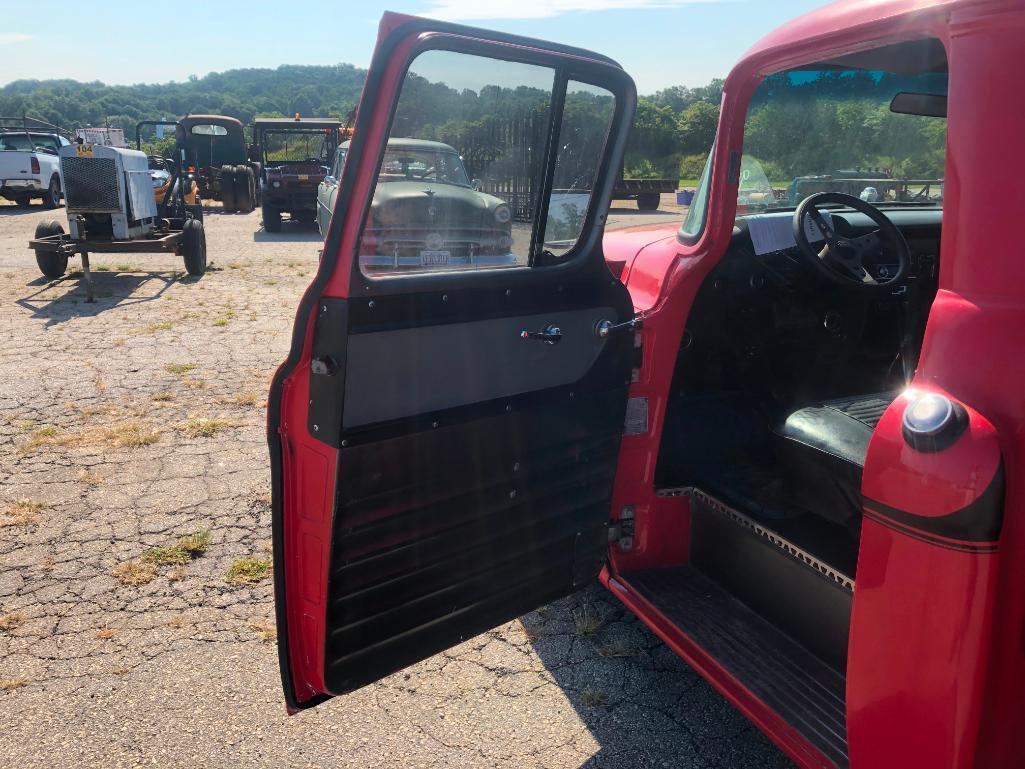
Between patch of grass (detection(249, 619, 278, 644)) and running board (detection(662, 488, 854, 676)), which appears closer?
running board (detection(662, 488, 854, 676))

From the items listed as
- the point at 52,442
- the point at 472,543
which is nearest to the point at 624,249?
the point at 472,543

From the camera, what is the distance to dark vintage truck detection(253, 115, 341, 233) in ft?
50.4

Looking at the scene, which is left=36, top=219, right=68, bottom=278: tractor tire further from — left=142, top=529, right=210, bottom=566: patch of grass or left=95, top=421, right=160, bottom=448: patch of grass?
left=142, top=529, right=210, bottom=566: patch of grass

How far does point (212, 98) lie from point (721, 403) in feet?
328

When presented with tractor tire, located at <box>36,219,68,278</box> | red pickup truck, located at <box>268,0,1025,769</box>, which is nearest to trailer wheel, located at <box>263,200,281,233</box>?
tractor tire, located at <box>36,219,68,278</box>

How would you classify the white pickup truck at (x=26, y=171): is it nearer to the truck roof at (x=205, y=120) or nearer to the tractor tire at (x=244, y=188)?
the truck roof at (x=205, y=120)

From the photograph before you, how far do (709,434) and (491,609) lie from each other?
124 cm

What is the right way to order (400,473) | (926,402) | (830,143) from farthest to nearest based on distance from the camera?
(830,143) → (400,473) → (926,402)

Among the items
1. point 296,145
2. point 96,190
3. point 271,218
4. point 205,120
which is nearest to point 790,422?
point 96,190

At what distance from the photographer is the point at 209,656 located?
9.33 feet

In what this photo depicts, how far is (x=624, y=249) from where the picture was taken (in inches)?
125

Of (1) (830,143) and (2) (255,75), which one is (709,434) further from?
(2) (255,75)

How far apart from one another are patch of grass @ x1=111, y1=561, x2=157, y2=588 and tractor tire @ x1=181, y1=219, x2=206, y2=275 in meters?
7.42

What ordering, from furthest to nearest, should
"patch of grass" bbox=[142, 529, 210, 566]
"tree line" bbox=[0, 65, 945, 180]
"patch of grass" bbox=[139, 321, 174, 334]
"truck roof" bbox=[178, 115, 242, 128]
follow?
1. "truck roof" bbox=[178, 115, 242, 128]
2. "patch of grass" bbox=[139, 321, 174, 334]
3. "patch of grass" bbox=[142, 529, 210, 566]
4. "tree line" bbox=[0, 65, 945, 180]
